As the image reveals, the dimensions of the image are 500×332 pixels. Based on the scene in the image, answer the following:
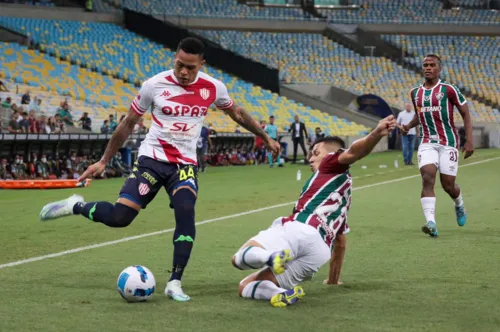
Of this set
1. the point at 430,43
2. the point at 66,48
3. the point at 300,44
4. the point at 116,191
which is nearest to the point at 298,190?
the point at 116,191

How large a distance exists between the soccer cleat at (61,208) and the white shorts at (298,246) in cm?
173

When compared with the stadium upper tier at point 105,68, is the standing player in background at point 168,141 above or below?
above

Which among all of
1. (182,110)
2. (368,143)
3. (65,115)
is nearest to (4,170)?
(65,115)

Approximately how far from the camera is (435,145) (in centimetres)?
1163

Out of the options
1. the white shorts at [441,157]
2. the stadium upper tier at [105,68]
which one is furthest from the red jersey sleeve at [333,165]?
the stadium upper tier at [105,68]

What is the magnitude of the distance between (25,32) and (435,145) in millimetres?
33495

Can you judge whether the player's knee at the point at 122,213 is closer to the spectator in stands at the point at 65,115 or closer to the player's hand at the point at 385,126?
the player's hand at the point at 385,126

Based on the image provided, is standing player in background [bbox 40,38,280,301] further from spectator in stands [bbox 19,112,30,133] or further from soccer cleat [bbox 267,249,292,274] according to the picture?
spectator in stands [bbox 19,112,30,133]

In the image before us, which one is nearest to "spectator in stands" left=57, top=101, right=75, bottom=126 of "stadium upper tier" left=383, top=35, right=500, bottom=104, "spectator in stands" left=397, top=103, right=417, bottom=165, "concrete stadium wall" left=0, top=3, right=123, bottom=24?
"spectator in stands" left=397, top=103, right=417, bottom=165

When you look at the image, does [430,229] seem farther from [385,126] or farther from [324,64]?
[324,64]

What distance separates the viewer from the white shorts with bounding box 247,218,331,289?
22.5ft

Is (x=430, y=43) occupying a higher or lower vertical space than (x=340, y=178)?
lower

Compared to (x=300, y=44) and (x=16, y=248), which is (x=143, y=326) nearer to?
(x=16, y=248)

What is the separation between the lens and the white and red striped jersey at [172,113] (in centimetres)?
729
